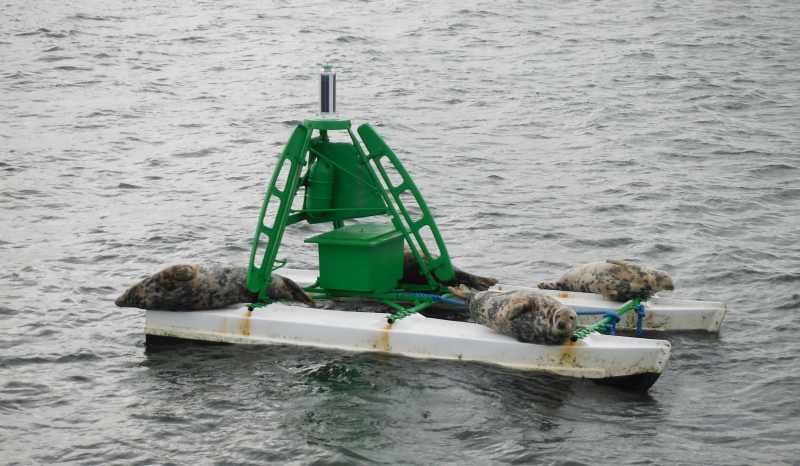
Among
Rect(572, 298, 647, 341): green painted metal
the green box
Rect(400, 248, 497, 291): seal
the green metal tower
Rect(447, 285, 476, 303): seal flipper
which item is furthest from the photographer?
Rect(400, 248, 497, 291): seal

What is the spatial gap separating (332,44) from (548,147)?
10.9 metres

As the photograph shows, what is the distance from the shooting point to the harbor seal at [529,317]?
28.9ft

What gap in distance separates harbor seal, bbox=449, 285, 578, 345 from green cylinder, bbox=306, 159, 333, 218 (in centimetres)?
192

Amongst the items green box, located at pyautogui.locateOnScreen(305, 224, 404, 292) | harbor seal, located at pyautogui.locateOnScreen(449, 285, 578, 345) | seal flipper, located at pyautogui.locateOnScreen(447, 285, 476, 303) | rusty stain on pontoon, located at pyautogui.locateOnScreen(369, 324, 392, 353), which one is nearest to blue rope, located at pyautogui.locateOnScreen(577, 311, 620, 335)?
harbor seal, located at pyautogui.locateOnScreen(449, 285, 578, 345)

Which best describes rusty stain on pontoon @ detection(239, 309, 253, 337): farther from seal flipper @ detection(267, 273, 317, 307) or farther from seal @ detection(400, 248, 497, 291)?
seal @ detection(400, 248, 497, 291)

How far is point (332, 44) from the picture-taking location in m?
28.8

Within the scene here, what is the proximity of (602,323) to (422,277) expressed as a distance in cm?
223

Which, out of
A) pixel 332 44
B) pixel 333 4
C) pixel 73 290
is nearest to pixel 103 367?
pixel 73 290

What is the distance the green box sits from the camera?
32.9ft

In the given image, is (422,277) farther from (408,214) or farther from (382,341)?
(382,341)

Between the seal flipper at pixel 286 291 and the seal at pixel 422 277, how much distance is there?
1.07 m

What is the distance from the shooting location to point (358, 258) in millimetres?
10062

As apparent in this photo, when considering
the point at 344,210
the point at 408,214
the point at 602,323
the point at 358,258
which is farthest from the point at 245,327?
the point at 602,323

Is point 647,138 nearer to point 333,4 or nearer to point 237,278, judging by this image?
point 237,278
